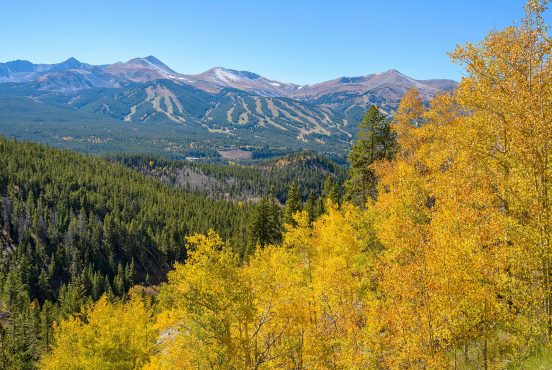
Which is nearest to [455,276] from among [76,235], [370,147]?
[370,147]

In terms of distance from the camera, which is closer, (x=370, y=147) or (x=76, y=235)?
(x=370, y=147)

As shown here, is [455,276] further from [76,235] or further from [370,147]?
[76,235]

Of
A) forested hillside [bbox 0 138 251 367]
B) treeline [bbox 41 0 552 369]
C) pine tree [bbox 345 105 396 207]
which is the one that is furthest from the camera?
forested hillside [bbox 0 138 251 367]

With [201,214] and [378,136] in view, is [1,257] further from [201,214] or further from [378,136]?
[378,136]

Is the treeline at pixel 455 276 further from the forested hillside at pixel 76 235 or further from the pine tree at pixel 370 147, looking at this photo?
the forested hillside at pixel 76 235

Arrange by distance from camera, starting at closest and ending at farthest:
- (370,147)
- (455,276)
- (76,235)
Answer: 1. (455,276)
2. (370,147)
3. (76,235)

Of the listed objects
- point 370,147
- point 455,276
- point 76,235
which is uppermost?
point 370,147

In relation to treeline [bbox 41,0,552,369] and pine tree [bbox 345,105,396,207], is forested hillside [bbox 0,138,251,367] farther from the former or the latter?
treeline [bbox 41,0,552,369]

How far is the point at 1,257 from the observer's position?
137m

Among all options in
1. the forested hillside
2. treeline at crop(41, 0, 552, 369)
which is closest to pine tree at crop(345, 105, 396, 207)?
treeline at crop(41, 0, 552, 369)

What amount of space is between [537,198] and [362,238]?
71.3 ft

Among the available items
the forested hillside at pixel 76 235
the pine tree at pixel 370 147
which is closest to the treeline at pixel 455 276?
the pine tree at pixel 370 147

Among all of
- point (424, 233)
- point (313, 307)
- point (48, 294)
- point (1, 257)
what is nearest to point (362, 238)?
point (313, 307)

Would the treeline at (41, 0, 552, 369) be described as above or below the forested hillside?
above
